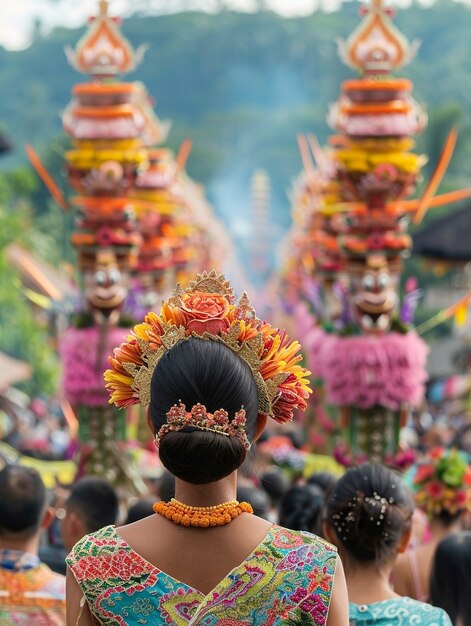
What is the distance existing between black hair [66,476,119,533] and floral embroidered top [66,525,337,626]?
223cm

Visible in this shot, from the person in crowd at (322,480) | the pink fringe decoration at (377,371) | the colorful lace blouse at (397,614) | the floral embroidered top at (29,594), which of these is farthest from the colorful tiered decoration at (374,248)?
the colorful lace blouse at (397,614)

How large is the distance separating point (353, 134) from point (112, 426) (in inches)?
108

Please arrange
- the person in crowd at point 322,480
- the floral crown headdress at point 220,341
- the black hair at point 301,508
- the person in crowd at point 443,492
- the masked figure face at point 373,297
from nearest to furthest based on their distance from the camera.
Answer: the floral crown headdress at point 220,341 → the black hair at point 301,508 → the person in crowd at point 443,492 → the person in crowd at point 322,480 → the masked figure face at point 373,297

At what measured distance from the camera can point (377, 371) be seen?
419 inches

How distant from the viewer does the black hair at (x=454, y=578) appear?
14.9 ft

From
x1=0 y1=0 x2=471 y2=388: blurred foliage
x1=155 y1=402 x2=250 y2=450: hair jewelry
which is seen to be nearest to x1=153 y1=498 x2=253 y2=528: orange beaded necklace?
x1=155 y1=402 x2=250 y2=450: hair jewelry

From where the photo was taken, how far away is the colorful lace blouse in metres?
3.74

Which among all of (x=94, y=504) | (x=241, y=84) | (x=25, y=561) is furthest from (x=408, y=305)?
(x=241, y=84)

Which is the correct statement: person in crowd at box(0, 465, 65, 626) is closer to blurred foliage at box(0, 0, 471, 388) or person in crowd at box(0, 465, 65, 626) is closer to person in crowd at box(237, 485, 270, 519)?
person in crowd at box(237, 485, 270, 519)

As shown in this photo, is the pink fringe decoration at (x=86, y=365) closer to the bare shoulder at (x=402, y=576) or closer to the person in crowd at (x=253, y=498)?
the person in crowd at (x=253, y=498)

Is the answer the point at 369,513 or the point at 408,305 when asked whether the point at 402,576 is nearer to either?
the point at 369,513

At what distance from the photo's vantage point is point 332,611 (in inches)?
116

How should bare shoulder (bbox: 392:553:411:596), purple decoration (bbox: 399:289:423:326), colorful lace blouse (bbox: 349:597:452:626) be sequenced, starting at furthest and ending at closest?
purple decoration (bbox: 399:289:423:326)
bare shoulder (bbox: 392:553:411:596)
colorful lace blouse (bbox: 349:597:452:626)

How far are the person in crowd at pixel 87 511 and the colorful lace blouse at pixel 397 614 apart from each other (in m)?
1.56
